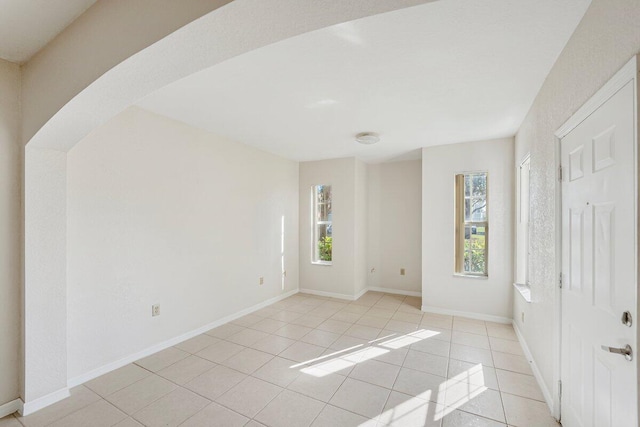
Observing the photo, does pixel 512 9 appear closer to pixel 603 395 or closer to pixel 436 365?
pixel 603 395

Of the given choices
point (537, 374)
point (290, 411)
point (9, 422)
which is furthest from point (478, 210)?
point (9, 422)

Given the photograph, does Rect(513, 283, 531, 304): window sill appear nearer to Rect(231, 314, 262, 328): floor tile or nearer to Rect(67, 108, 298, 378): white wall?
Rect(231, 314, 262, 328): floor tile

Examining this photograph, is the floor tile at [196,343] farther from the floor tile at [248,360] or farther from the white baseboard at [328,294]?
the white baseboard at [328,294]

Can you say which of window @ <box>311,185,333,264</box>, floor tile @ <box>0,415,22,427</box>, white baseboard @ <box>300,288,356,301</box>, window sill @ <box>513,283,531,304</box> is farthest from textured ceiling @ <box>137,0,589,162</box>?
white baseboard @ <box>300,288,356,301</box>

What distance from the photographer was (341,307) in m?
4.42

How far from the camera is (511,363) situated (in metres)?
2.68

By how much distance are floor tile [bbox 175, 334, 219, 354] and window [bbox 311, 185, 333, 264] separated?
2392 mm

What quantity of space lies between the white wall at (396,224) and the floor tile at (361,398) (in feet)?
9.89

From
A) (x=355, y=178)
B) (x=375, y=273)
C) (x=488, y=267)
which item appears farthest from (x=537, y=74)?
(x=375, y=273)

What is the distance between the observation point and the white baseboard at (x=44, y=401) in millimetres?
1987

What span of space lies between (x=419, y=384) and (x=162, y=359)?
245 cm

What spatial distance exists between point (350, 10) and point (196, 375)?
2.92m

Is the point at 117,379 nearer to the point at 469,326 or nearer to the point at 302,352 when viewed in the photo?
the point at 302,352

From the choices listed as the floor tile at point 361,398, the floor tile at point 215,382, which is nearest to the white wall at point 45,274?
the floor tile at point 215,382
